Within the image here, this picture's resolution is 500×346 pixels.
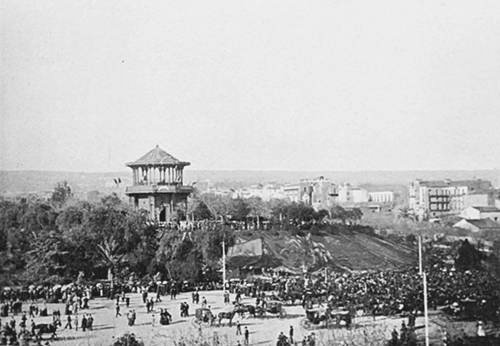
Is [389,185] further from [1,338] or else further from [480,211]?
[1,338]

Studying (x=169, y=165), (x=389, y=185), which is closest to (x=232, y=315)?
(x=169, y=165)

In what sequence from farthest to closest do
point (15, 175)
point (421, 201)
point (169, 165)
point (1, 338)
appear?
point (421, 201) < point (169, 165) < point (15, 175) < point (1, 338)

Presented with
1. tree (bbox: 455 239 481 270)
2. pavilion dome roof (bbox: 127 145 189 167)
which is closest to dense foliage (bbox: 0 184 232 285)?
pavilion dome roof (bbox: 127 145 189 167)

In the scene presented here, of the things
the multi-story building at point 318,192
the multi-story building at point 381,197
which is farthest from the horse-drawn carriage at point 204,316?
the multi-story building at point 381,197

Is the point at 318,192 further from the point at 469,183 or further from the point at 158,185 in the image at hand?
the point at 158,185

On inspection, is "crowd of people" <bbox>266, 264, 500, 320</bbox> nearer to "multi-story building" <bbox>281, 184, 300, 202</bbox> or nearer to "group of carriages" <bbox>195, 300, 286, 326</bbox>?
"group of carriages" <bbox>195, 300, 286, 326</bbox>

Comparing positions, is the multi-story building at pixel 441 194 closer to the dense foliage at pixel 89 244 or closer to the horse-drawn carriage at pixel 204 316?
the dense foliage at pixel 89 244

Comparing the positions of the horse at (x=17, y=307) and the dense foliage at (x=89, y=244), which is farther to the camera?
the dense foliage at (x=89, y=244)
